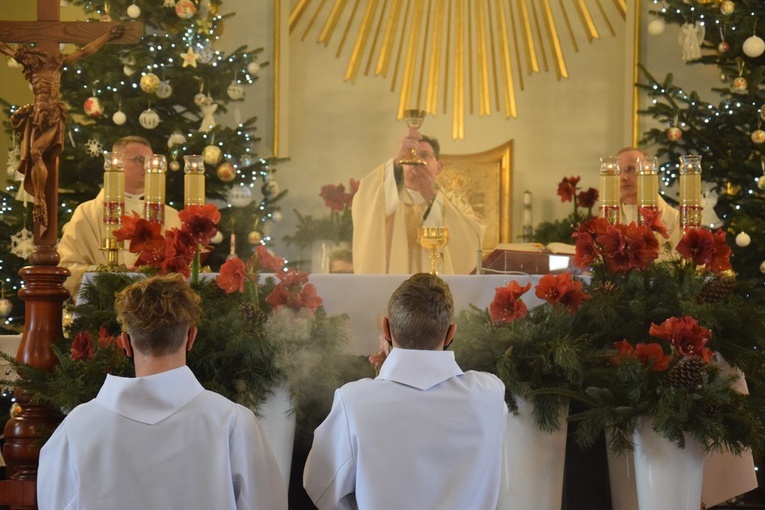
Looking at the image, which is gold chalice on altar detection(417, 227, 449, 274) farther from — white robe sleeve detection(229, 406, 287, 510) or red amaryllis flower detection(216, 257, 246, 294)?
white robe sleeve detection(229, 406, 287, 510)

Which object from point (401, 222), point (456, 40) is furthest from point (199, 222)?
point (456, 40)

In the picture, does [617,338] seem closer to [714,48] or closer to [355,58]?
[714,48]

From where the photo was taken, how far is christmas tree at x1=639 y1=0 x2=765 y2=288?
727cm

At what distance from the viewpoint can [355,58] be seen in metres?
8.41

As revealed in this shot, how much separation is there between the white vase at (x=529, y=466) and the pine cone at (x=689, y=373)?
1.27 ft

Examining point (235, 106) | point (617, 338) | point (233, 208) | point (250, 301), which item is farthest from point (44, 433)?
point (235, 106)

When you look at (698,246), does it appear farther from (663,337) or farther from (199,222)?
(199,222)

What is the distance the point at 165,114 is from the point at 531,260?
4.12m

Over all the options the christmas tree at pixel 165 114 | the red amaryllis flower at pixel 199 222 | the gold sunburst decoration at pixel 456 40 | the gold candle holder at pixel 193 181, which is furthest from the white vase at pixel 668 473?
the gold sunburst decoration at pixel 456 40

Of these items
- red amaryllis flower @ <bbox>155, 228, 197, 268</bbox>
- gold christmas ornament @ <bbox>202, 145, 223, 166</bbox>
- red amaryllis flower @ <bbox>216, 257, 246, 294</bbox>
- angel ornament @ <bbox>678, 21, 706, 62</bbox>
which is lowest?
red amaryllis flower @ <bbox>216, 257, 246, 294</bbox>

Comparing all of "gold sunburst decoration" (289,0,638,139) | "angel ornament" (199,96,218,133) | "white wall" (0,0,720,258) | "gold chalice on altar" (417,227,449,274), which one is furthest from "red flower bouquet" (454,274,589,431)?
"gold sunburst decoration" (289,0,638,139)

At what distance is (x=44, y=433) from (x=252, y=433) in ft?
4.64

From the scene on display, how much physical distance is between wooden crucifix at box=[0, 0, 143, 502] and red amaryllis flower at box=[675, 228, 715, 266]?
7.72 ft

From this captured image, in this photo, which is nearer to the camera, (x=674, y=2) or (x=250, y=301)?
(x=250, y=301)
